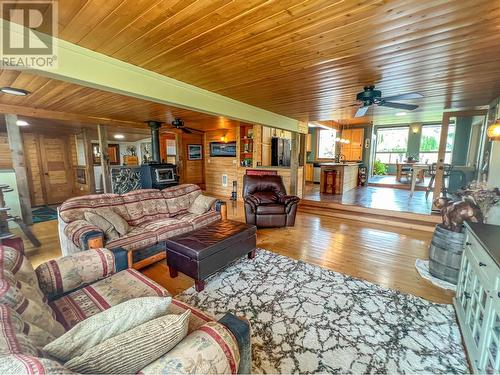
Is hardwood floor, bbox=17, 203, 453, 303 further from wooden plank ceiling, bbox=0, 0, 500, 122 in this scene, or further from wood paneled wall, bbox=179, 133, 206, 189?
wood paneled wall, bbox=179, 133, 206, 189

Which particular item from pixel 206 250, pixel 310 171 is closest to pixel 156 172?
pixel 206 250

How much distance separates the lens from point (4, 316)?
81 centimetres

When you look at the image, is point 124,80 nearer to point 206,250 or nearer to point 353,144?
point 206,250

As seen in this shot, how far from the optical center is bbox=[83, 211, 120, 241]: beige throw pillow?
2.51m

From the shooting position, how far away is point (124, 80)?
7.70 feet

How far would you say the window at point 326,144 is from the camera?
383 inches

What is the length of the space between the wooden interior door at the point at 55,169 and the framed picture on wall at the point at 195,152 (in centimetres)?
377

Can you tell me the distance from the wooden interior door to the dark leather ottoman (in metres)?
6.54

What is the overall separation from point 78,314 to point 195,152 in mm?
7458

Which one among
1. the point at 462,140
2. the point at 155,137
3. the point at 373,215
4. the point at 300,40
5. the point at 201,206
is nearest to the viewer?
the point at 300,40

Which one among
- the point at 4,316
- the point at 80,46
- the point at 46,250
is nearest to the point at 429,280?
the point at 4,316

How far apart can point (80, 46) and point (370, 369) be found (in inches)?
135

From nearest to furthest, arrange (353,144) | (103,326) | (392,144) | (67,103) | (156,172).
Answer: (103,326), (67,103), (156,172), (353,144), (392,144)

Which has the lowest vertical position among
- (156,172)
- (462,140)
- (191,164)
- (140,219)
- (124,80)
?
(140,219)
